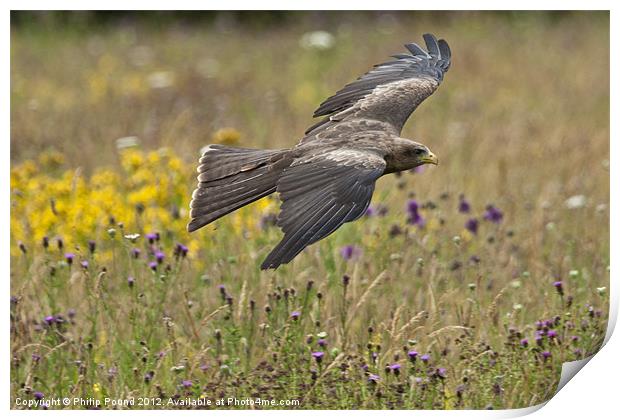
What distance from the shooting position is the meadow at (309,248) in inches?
151

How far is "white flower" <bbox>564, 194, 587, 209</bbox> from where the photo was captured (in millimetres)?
5371

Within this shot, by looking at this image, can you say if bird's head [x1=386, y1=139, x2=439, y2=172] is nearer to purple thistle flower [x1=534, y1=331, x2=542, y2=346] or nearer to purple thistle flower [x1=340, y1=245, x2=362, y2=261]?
purple thistle flower [x1=340, y1=245, x2=362, y2=261]

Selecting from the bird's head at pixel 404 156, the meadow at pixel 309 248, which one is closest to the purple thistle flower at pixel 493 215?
the meadow at pixel 309 248

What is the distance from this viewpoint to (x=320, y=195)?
3.61 m

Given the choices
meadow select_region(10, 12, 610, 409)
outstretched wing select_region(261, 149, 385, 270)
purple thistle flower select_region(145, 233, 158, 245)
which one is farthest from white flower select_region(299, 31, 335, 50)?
outstretched wing select_region(261, 149, 385, 270)

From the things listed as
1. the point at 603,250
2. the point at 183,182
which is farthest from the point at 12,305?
the point at 603,250

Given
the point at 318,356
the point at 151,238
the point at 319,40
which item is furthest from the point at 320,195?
the point at 319,40

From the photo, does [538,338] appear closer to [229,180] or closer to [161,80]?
[229,180]

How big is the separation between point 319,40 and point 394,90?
8.22 ft

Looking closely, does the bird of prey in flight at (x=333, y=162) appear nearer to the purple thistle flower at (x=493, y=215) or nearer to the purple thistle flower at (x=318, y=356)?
the purple thistle flower at (x=318, y=356)

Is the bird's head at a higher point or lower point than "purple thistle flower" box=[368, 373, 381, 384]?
Result: higher

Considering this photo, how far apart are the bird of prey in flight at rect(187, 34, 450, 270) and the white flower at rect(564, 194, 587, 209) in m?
1.01

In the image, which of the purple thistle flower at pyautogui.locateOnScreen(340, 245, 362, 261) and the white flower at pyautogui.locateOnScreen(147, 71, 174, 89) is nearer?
the purple thistle flower at pyautogui.locateOnScreen(340, 245, 362, 261)

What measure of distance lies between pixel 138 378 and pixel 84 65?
3.70 meters
